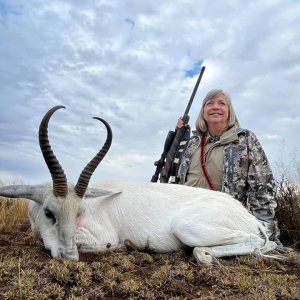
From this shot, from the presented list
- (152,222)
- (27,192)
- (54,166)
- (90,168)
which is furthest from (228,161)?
(27,192)

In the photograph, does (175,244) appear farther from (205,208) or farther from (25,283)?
(25,283)

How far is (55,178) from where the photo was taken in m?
4.75

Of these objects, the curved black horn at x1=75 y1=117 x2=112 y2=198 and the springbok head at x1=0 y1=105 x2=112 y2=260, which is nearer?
the springbok head at x1=0 y1=105 x2=112 y2=260

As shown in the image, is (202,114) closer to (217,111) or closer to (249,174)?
(217,111)

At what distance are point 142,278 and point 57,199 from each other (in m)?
1.45

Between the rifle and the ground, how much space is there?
128 inches

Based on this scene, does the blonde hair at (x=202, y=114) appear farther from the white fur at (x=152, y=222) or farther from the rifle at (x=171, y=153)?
the white fur at (x=152, y=222)

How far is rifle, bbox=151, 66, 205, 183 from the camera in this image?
8.01 meters

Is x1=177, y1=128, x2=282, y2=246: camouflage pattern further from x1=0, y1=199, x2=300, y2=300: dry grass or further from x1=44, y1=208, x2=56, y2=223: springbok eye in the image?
x1=44, y1=208, x2=56, y2=223: springbok eye

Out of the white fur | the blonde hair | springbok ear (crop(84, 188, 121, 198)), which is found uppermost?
the blonde hair

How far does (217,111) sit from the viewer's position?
7125 millimetres

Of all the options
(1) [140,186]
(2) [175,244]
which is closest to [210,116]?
(1) [140,186]

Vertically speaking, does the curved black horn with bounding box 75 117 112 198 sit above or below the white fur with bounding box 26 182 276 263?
above

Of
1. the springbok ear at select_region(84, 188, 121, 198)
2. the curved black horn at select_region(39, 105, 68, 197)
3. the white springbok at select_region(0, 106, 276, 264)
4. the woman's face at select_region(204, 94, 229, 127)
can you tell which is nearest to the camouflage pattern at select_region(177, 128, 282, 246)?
the woman's face at select_region(204, 94, 229, 127)
